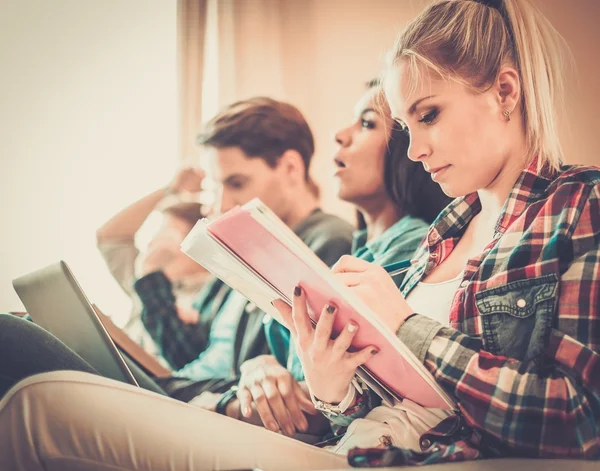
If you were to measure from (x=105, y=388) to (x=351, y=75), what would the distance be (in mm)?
957

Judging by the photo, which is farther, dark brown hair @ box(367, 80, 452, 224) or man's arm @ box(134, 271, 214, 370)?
man's arm @ box(134, 271, 214, 370)

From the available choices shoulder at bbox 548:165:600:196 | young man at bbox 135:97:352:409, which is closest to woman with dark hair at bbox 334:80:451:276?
young man at bbox 135:97:352:409

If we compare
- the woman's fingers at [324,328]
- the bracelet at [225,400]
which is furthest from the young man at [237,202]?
the woman's fingers at [324,328]

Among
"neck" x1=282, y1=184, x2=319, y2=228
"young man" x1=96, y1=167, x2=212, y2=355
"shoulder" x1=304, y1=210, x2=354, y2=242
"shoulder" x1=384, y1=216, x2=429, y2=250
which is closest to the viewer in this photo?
"shoulder" x1=384, y1=216, x2=429, y2=250

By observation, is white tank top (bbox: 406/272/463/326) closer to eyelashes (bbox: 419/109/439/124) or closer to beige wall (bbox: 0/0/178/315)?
eyelashes (bbox: 419/109/439/124)

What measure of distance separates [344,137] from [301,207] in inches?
8.4

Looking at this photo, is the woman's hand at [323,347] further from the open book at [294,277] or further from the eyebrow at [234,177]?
the eyebrow at [234,177]

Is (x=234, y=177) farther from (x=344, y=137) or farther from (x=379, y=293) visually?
(x=379, y=293)

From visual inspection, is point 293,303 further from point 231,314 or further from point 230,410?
point 231,314

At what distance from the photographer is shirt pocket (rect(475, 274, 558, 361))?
708mm

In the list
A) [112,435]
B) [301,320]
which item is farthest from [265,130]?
[112,435]

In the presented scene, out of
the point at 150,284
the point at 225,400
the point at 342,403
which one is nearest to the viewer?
the point at 342,403

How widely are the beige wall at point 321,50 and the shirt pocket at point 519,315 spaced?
0.65 m

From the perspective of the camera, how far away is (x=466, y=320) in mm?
809
